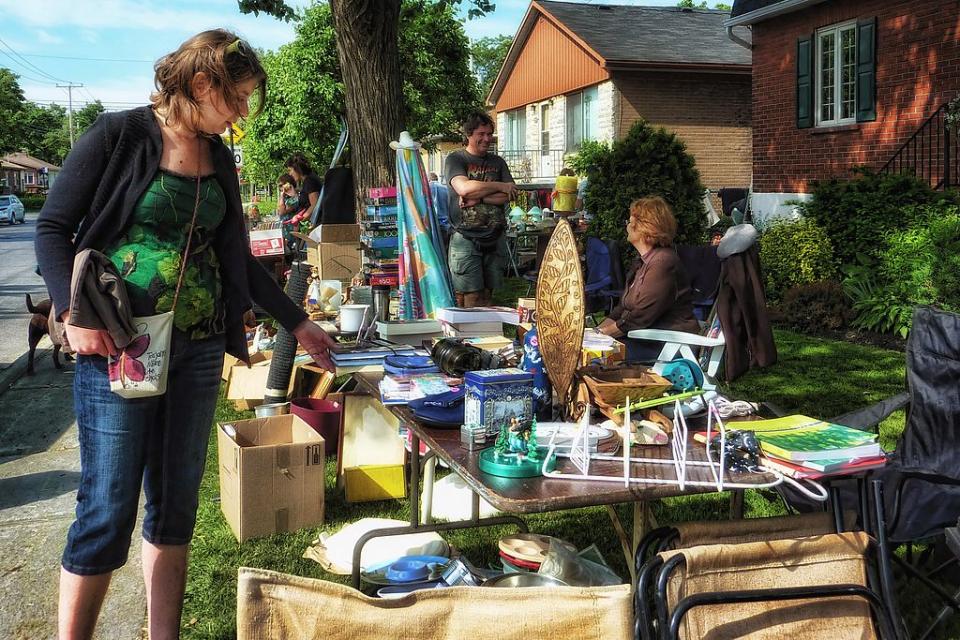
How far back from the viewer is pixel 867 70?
1320 cm

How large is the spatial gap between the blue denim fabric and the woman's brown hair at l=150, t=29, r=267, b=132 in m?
0.60

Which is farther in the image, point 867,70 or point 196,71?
point 867,70

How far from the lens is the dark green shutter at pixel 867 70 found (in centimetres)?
1307

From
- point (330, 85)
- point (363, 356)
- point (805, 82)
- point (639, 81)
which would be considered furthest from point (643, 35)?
point (363, 356)

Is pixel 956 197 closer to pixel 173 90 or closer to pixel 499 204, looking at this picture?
pixel 499 204

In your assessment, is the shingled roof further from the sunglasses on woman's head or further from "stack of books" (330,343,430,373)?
the sunglasses on woman's head

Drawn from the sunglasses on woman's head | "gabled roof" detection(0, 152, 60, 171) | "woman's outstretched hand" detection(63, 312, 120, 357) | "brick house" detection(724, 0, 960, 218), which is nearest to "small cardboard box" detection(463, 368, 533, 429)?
"woman's outstretched hand" detection(63, 312, 120, 357)

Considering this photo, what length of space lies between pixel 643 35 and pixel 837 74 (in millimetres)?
12694

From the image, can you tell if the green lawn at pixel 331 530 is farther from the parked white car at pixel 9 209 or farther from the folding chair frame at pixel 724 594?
the parked white car at pixel 9 209

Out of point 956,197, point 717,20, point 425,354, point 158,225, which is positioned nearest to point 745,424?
→ point 425,354

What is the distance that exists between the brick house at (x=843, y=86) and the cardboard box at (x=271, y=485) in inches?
411

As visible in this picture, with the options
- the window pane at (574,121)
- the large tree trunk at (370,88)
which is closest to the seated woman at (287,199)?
the large tree trunk at (370,88)

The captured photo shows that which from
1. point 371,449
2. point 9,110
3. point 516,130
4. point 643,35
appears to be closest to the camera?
point 371,449

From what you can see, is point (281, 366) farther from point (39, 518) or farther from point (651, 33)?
point (651, 33)
